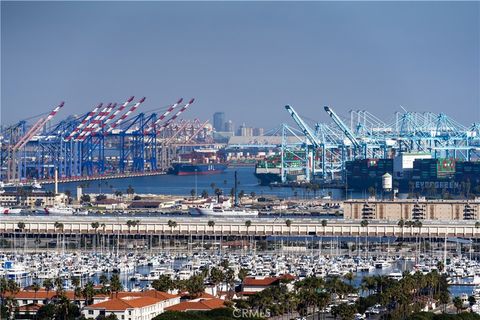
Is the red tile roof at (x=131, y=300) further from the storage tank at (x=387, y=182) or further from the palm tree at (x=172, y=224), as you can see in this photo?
the storage tank at (x=387, y=182)

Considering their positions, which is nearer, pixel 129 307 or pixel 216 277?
pixel 129 307

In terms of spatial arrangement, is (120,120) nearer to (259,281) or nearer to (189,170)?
(189,170)

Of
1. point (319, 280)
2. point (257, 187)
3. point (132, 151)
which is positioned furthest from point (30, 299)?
point (132, 151)

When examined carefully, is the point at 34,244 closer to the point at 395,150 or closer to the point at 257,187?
the point at 257,187

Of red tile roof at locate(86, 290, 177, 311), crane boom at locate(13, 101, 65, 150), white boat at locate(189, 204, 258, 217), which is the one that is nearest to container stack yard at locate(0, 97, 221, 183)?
crane boom at locate(13, 101, 65, 150)

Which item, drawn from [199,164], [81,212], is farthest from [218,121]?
[81,212]

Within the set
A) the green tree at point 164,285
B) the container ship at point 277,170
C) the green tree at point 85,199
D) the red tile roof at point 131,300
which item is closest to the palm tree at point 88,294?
the red tile roof at point 131,300
